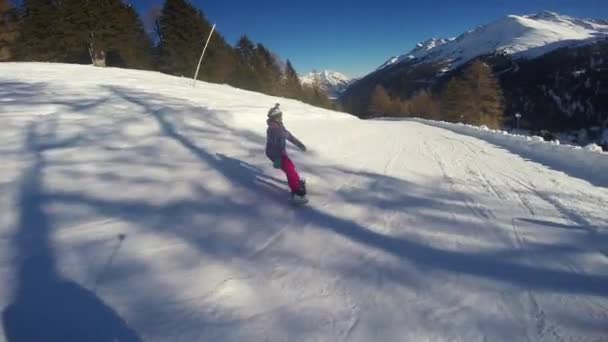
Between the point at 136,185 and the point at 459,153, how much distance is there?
8974 millimetres

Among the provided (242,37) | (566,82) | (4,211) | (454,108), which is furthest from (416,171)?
(566,82)

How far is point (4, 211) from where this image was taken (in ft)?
14.3

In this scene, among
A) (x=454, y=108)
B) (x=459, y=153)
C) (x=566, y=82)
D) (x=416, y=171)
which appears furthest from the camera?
(x=566, y=82)

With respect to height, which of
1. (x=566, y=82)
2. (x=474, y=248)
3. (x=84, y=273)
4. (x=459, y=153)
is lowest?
(x=84, y=273)

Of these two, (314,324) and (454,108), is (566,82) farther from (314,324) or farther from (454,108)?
(314,324)

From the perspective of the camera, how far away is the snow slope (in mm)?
2773

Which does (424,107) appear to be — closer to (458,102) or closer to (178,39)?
→ (458,102)

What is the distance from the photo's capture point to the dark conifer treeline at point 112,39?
31.5 m

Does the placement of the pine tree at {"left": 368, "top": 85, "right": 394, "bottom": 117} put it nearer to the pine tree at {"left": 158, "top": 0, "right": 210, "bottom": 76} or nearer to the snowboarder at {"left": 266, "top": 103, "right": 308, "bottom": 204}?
the pine tree at {"left": 158, "top": 0, "right": 210, "bottom": 76}

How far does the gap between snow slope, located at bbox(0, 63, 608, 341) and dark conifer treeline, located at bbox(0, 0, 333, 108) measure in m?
30.9

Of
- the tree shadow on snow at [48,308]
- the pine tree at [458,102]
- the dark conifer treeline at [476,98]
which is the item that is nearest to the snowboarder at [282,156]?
the tree shadow on snow at [48,308]

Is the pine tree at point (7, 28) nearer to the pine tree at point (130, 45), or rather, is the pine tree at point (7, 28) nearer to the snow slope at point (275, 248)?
the pine tree at point (130, 45)

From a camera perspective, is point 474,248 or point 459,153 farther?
Answer: point 459,153

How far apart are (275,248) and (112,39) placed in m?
38.2
